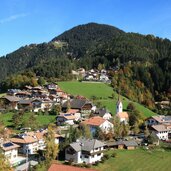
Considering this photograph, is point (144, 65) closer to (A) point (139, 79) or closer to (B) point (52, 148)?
(A) point (139, 79)

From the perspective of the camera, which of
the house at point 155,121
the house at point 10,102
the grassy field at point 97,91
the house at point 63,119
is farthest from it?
the grassy field at point 97,91

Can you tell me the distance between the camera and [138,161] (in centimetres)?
4859

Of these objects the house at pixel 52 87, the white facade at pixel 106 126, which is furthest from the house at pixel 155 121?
the house at pixel 52 87

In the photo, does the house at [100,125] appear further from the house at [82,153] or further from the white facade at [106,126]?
the house at [82,153]

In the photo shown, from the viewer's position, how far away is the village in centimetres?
4797

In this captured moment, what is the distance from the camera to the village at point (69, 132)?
4797cm

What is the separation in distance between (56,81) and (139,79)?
3922 cm

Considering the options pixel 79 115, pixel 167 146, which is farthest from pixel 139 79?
pixel 167 146

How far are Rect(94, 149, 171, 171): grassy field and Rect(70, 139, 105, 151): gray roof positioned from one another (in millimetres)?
2820

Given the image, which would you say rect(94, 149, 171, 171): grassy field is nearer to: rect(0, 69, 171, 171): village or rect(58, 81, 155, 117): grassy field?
rect(0, 69, 171, 171): village

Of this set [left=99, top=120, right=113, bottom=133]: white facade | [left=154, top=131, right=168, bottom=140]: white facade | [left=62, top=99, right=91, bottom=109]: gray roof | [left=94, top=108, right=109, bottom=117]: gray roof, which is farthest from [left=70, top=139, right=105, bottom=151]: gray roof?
[left=62, top=99, right=91, bottom=109]: gray roof

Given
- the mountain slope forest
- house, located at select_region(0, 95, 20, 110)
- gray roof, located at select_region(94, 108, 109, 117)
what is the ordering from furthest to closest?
the mountain slope forest → house, located at select_region(0, 95, 20, 110) → gray roof, located at select_region(94, 108, 109, 117)

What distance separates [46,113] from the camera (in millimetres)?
74500

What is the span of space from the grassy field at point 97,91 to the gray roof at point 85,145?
35.9m
